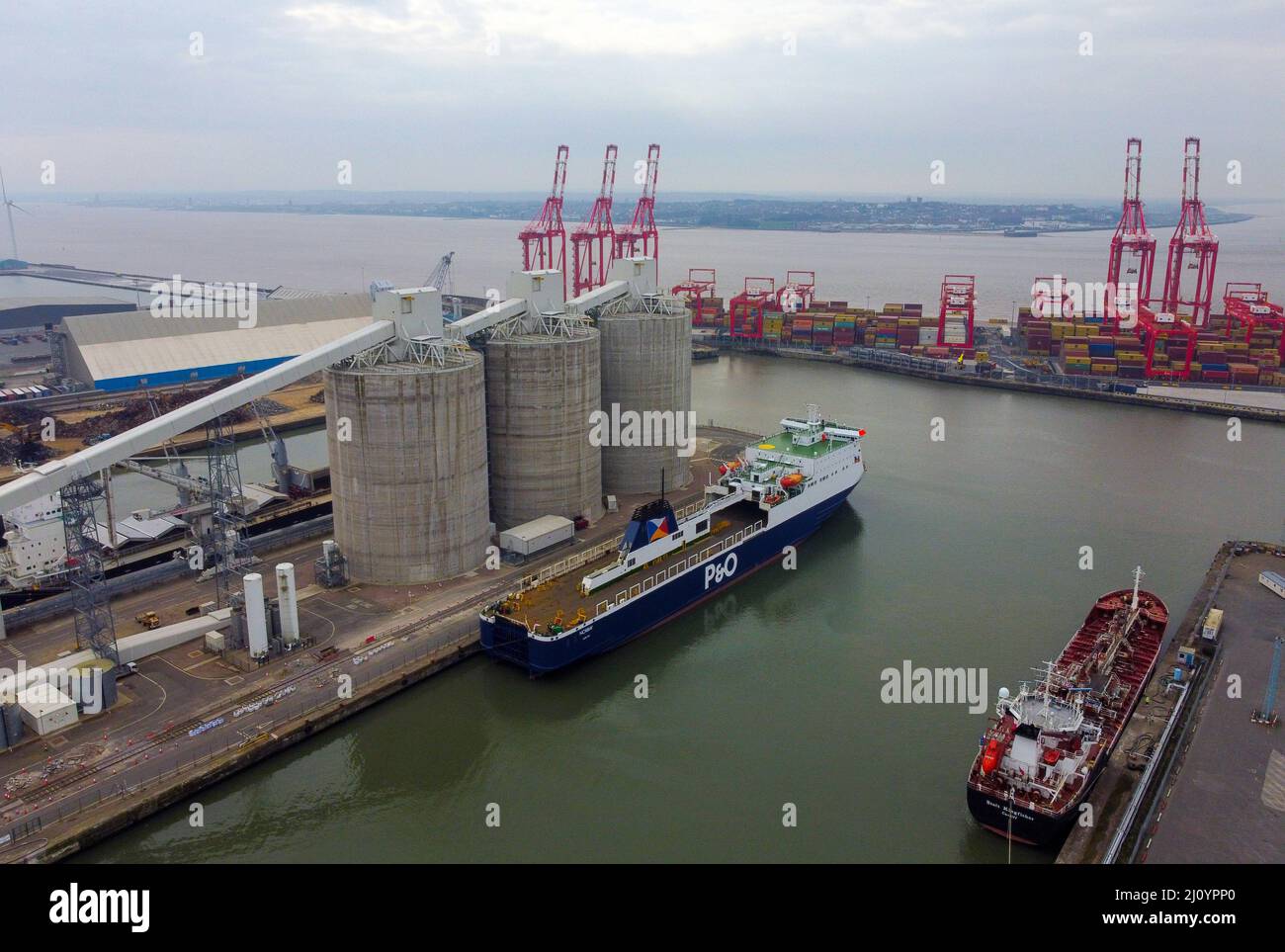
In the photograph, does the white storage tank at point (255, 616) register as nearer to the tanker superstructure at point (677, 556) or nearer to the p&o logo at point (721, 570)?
the tanker superstructure at point (677, 556)

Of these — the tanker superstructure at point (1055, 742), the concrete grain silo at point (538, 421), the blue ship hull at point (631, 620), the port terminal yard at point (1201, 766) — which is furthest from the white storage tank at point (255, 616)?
the port terminal yard at point (1201, 766)

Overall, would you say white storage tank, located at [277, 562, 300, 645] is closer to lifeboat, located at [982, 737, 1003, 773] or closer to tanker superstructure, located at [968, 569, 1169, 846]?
tanker superstructure, located at [968, 569, 1169, 846]

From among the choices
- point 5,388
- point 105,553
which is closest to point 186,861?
point 105,553

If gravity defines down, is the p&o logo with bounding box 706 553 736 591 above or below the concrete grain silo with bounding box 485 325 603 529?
below

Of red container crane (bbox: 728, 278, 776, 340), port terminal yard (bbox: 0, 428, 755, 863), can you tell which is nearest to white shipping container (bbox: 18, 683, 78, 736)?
port terminal yard (bbox: 0, 428, 755, 863)

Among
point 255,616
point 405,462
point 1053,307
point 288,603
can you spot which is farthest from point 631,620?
point 1053,307

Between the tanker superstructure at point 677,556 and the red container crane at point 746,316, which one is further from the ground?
the red container crane at point 746,316

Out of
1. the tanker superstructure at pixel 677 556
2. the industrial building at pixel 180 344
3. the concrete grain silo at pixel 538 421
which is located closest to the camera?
the tanker superstructure at pixel 677 556
